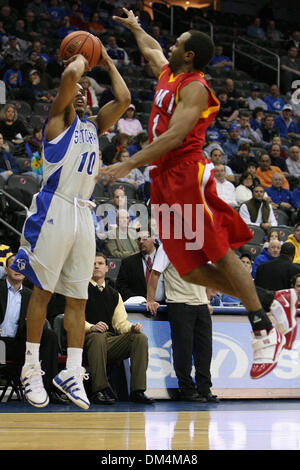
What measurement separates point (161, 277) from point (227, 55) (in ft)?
44.6

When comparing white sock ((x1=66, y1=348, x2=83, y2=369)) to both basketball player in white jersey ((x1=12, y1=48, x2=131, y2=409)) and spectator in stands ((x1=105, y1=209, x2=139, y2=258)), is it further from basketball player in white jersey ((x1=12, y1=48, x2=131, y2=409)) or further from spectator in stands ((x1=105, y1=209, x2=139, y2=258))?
spectator in stands ((x1=105, y1=209, x2=139, y2=258))

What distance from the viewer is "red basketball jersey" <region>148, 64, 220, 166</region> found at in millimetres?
4918

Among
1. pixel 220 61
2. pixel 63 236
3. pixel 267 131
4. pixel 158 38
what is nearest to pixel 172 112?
pixel 63 236

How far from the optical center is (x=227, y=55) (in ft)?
68.5

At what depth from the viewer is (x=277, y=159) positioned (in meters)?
14.8

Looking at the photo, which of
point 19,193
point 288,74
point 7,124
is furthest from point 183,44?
point 288,74

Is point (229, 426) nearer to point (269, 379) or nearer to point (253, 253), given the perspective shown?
point (269, 379)

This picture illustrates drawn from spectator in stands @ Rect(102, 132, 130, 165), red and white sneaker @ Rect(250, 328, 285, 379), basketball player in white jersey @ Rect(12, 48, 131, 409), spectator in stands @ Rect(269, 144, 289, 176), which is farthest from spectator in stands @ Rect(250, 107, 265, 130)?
red and white sneaker @ Rect(250, 328, 285, 379)

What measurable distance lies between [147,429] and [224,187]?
7.44m

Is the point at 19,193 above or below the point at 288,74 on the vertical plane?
below

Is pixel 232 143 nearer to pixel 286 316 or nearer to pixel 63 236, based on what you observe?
pixel 63 236

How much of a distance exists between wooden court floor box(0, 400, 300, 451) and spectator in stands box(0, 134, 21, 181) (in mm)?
4388
